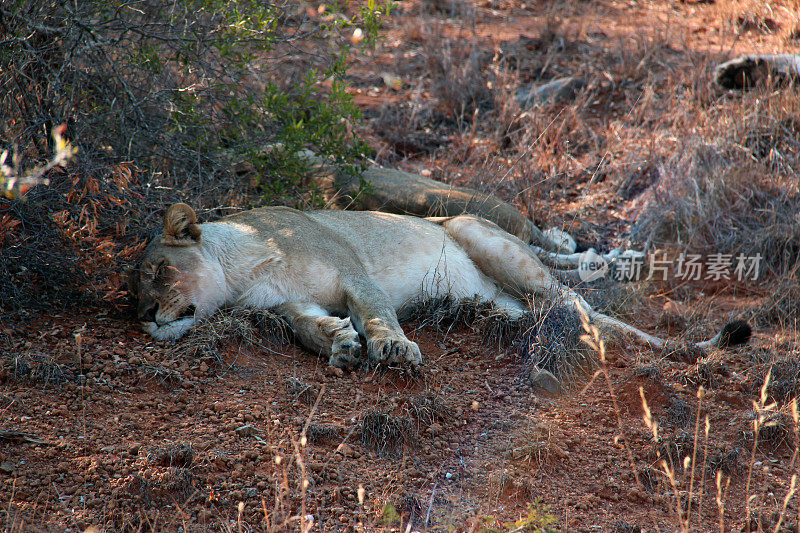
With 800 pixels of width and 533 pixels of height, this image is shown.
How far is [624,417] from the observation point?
3.69 metres

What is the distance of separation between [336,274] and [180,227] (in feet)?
3.05

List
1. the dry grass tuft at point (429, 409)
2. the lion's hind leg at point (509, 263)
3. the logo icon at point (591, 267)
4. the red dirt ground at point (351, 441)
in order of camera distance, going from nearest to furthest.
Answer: the red dirt ground at point (351, 441), the dry grass tuft at point (429, 409), the lion's hind leg at point (509, 263), the logo icon at point (591, 267)

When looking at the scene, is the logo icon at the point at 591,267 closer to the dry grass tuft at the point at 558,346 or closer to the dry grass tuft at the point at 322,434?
the dry grass tuft at the point at 558,346

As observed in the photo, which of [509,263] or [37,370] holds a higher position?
[37,370]

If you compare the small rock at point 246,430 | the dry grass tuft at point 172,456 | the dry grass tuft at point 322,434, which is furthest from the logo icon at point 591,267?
the dry grass tuft at point 172,456

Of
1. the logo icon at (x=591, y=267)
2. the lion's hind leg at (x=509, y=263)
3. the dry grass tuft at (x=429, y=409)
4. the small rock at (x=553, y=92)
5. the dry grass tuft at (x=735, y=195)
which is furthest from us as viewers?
the small rock at (x=553, y=92)

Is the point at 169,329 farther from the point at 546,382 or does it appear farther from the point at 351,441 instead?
the point at 546,382

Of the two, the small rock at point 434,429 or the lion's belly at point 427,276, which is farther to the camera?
the lion's belly at point 427,276

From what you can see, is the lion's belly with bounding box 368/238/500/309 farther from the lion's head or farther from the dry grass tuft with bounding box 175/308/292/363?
the lion's head

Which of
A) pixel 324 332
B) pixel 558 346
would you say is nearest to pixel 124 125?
pixel 324 332

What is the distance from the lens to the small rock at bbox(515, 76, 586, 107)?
8.07m

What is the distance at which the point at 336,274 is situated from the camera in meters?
4.32

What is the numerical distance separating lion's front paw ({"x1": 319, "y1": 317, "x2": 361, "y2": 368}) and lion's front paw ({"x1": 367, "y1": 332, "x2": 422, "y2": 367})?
0.33ft

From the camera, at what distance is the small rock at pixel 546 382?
3861mm
